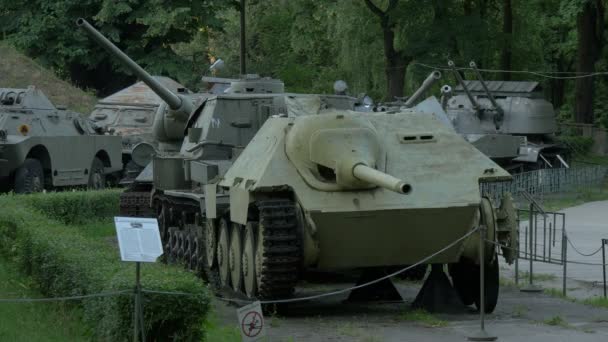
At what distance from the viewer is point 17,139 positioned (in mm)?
25953

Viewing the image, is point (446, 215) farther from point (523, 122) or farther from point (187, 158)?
point (523, 122)

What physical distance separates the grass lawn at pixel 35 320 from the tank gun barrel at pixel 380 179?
116 inches

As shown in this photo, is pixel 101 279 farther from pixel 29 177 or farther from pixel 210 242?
pixel 29 177

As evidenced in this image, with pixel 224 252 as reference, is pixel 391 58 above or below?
above

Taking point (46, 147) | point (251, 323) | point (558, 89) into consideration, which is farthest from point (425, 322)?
point (558, 89)

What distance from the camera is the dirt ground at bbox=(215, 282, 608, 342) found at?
12305 mm

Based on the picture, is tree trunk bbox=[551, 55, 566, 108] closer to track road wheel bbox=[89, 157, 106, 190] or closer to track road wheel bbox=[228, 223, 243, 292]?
track road wheel bbox=[89, 157, 106, 190]

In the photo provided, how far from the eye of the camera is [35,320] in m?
11.8

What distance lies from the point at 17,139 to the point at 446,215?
1415 cm

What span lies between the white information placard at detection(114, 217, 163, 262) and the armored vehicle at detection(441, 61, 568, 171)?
2450cm

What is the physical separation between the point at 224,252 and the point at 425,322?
304 cm

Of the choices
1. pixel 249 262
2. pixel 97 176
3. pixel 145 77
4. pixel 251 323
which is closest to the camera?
pixel 251 323

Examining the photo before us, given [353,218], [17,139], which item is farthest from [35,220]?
[17,139]

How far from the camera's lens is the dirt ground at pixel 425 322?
40.4ft
